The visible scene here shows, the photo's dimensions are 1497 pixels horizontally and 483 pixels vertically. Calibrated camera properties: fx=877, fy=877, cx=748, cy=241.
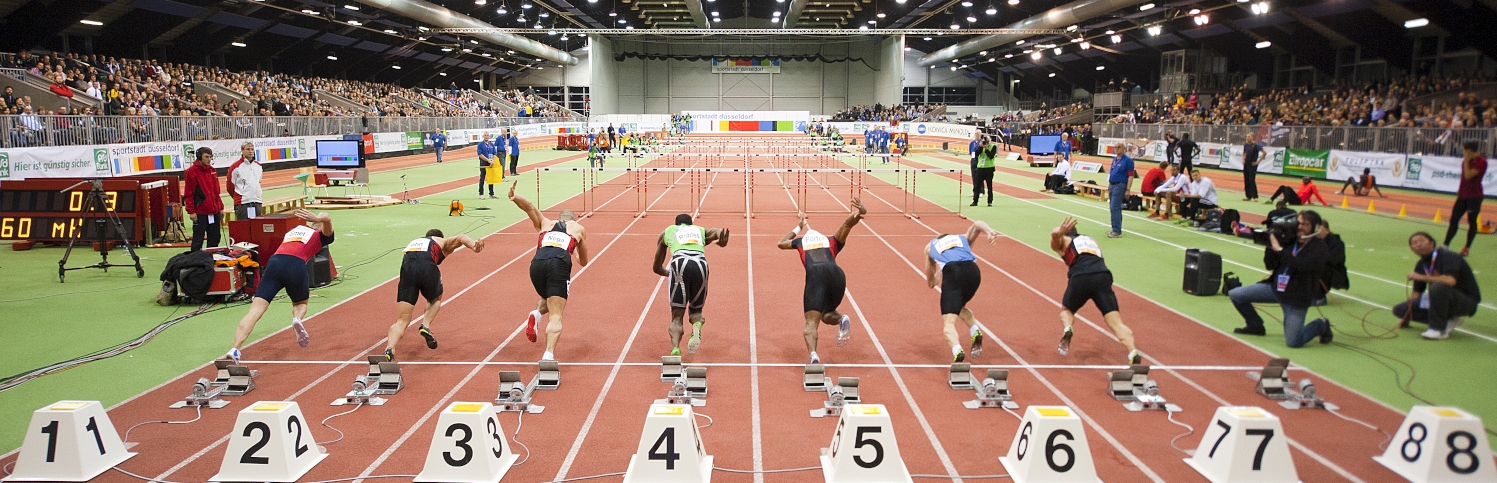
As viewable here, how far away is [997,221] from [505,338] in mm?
13600

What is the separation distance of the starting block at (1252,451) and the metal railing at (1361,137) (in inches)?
918

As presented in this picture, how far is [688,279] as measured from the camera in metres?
8.47

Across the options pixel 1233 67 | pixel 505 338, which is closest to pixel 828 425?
pixel 505 338

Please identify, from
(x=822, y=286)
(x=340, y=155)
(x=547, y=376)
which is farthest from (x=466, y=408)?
(x=340, y=155)

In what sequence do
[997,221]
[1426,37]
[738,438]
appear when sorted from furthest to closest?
[1426,37], [997,221], [738,438]

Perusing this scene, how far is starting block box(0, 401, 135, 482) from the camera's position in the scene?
5.65m

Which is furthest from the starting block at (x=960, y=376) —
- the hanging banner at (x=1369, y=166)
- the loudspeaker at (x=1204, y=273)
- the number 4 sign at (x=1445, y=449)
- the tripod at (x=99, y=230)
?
the hanging banner at (x=1369, y=166)

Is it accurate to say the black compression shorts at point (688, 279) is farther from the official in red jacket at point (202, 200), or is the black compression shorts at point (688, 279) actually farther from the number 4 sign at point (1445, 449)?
the official in red jacket at point (202, 200)

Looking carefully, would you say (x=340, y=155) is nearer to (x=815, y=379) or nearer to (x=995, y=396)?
(x=815, y=379)

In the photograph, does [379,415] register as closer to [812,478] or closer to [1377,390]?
[812,478]

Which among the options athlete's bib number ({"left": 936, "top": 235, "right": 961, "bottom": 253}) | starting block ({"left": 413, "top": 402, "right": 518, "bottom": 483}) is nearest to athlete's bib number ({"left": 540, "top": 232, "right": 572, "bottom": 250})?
starting block ({"left": 413, "top": 402, "right": 518, "bottom": 483})

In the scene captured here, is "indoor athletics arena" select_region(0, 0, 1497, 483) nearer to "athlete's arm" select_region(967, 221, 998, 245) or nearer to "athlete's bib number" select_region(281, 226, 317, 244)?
"athlete's bib number" select_region(281, 226, 317, 244)

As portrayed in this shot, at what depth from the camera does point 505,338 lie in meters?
9.49

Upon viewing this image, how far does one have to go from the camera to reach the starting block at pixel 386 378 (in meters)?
7.49
